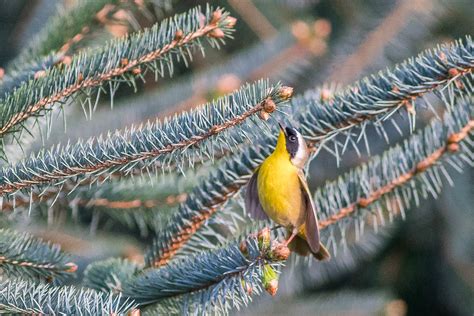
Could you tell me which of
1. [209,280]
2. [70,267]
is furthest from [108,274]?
[209,280]

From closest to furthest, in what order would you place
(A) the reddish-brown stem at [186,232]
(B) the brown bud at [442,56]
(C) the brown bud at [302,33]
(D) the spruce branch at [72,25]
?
(B) the brown bud at [442,56] < (A) the reddish-brown stem at [186,232] < (D) the spruce branch at [72,25] < (C) the brown bud at [302,33]

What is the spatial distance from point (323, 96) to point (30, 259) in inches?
32.9

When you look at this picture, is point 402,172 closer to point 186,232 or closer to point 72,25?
point 186,232

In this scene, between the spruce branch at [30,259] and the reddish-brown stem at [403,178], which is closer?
the spruce branch at [30,259]

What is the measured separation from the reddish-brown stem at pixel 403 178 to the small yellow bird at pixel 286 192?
84 millimetres

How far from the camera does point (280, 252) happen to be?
134 centimetres

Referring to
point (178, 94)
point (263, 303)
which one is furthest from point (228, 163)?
point (263, 303)

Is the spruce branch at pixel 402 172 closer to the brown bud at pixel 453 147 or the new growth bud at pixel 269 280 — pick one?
the brown bud at pixel 453 147

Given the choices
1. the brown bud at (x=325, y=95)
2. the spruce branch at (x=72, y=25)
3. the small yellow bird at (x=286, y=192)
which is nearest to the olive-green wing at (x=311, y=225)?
the small yellow bird at (x=286, y=192)

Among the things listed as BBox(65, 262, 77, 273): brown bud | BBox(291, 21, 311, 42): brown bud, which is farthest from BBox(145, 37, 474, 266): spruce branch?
BBox(291, 21, 311, 42): brown bud

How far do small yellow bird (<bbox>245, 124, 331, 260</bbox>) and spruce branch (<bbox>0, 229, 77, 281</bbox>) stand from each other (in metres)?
0.56

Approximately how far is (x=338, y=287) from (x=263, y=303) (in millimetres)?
944

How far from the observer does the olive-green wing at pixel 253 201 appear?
6.63 ft

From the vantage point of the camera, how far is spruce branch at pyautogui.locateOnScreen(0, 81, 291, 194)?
1.38 meters
